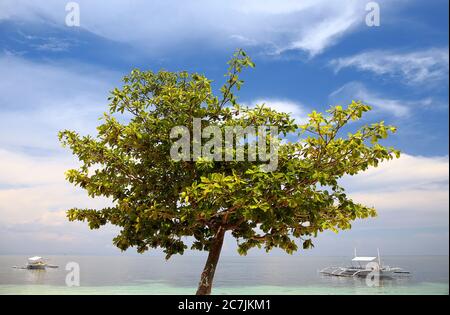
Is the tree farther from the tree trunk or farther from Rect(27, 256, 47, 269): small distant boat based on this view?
Rect(27, 256, 47, 269): small distant boat

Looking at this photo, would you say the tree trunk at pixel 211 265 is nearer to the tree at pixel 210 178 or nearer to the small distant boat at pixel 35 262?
the tree at pixel 210 178

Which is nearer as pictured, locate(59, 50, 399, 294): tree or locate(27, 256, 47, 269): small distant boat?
locate(59, 50, 399, 294): tree

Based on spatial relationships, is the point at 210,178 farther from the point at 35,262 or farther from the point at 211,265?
the point at 35,262

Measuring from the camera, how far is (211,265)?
Result: 12.0m

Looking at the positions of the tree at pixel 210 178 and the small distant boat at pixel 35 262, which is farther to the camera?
the small distant boat at pixel 35 262

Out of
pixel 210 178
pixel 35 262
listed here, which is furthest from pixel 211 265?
pixel 35 262

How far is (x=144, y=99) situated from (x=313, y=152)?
5.37 meters

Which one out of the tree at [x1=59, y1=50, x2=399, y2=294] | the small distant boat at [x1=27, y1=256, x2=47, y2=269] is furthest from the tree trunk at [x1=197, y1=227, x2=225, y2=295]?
the small distant boat at [x1=27, y1=256, x2=47, y2=269]

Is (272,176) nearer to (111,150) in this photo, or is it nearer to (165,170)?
(165,170)

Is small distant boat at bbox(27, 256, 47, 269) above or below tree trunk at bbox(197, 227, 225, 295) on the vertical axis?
below

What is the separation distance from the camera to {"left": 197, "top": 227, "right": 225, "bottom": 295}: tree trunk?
1184 cm

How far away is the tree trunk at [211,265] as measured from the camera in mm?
11844

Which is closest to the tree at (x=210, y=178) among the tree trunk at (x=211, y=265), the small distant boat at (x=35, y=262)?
the tree trunk at (x=211, y=265)
